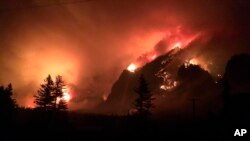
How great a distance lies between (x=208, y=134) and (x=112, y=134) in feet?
71.3

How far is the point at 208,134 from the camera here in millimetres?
78688

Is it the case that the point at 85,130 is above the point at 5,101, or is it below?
below

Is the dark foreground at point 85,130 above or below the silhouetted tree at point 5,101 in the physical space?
below

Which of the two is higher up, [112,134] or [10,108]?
[10,108]

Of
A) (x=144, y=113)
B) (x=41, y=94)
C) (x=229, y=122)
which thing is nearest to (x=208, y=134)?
(x=229, y=122)

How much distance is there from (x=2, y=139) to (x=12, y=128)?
23.7ft

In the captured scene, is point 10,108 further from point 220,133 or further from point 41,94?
point 220,133

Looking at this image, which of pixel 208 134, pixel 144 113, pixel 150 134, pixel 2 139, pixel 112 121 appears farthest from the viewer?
pixel 112 121

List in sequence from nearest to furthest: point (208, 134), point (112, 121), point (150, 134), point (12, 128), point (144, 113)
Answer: point (12, 128) < point (150, 134) < point (208, 134) < point (144, 113) < point (112, 121)

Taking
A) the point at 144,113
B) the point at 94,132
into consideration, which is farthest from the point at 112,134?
the point at 144,113

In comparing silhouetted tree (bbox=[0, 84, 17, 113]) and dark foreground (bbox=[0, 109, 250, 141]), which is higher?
silhouetted tree (bbox=[0, 84, 17, 113])

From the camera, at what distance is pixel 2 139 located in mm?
59031

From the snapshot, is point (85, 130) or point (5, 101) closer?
point (5, 101)

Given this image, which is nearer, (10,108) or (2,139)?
(2,139)
